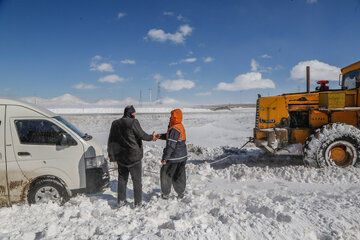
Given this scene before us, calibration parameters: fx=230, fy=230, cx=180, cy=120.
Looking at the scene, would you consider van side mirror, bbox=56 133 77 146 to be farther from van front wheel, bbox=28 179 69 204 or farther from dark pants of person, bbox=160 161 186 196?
dark pants of person, bbox=160 161 186 196

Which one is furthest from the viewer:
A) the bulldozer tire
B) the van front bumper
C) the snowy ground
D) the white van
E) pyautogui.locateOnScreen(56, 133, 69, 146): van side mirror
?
the bulldozer tire

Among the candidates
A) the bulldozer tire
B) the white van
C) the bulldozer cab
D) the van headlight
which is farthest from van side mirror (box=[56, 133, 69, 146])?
the bulldozer cab

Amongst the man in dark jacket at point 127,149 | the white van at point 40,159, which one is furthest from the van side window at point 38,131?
the man in dark jacket at point 127,149

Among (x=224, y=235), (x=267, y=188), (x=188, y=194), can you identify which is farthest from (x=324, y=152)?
(x=224, y=235)

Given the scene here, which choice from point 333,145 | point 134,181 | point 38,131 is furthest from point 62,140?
point 333,145

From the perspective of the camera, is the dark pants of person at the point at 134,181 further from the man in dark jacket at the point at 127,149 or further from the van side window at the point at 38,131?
the van side window at the point at 38,131

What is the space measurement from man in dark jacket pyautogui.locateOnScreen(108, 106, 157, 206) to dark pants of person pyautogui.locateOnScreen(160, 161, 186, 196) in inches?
18.0

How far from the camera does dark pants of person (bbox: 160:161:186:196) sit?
4.31 metres

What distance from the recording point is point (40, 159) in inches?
156

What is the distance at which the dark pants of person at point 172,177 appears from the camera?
4.31 meters

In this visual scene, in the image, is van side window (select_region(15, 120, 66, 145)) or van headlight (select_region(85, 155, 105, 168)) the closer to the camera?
van side window (select_region(15, 120, 66, 145))

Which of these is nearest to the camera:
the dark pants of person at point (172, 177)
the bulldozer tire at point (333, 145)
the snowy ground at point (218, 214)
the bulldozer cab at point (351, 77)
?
the snowy ground at point (218, 214)

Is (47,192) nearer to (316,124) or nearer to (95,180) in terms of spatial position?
(95,180)

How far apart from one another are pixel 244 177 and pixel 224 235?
2904 millimetres
